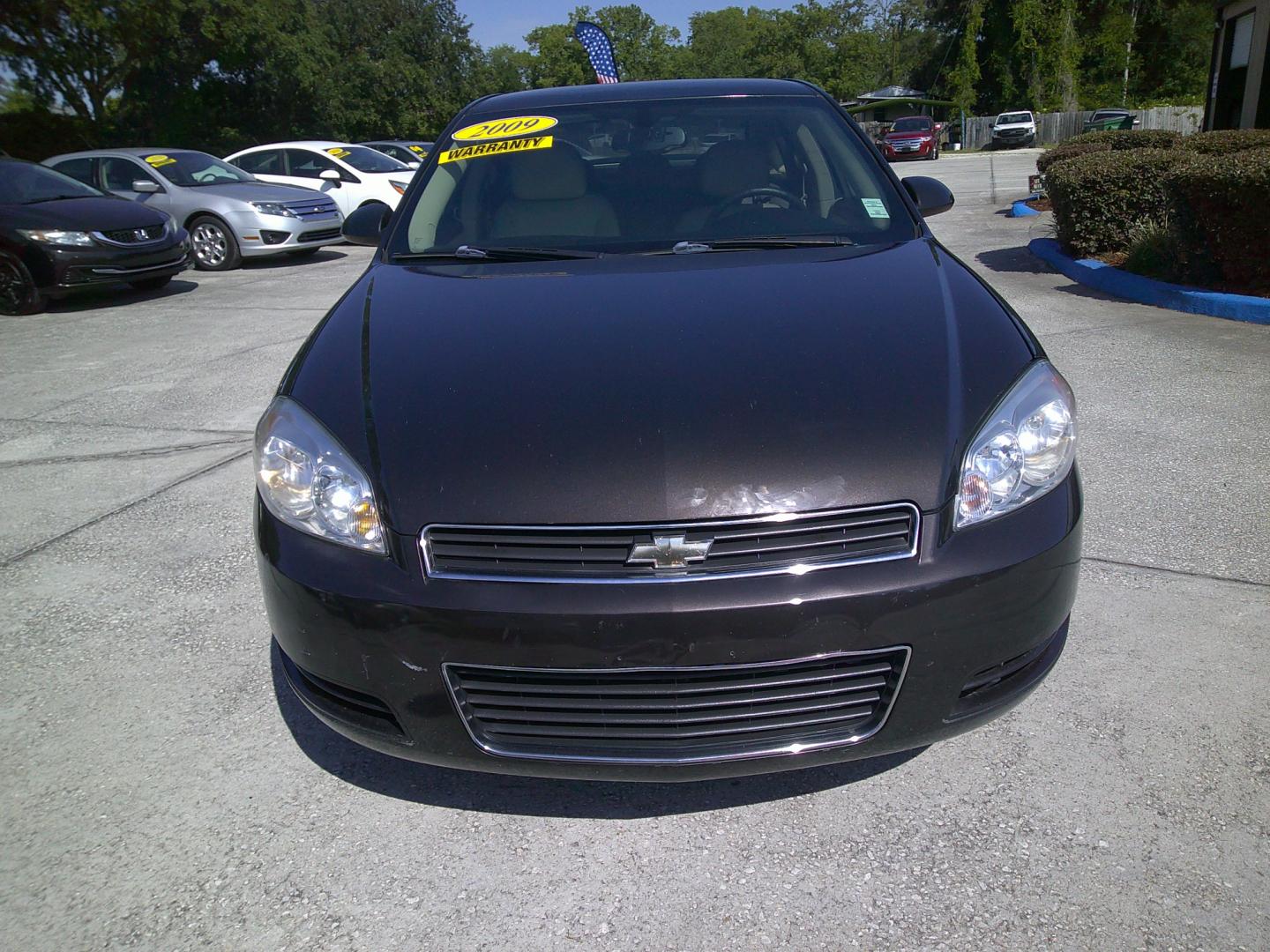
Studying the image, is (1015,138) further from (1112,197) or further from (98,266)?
(98,266)

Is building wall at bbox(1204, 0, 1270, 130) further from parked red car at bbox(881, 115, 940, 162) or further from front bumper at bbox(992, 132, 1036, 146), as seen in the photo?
front bumper at bbox(992, 132, 1036, 146)

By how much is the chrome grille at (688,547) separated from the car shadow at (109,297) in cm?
961

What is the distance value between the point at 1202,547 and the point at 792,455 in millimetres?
2263

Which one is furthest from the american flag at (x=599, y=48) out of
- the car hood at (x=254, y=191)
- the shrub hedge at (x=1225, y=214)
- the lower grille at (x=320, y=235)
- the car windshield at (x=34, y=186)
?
the shrub hedge at (x=1225, y=214)

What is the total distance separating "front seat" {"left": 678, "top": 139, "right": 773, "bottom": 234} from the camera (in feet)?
10.8

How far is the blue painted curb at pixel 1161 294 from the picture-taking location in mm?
6594

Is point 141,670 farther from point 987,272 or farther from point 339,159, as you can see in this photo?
point 339,159

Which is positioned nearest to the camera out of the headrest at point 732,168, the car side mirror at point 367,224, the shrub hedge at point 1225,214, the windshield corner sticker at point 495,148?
the headrest at point 732,168

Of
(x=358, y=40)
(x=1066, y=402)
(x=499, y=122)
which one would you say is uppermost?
(x=358, y=40)

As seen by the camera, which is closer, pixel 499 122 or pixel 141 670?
pixel 141 670

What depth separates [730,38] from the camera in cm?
12231

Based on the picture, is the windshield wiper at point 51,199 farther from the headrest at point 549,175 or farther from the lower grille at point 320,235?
the headrest at point 549,175

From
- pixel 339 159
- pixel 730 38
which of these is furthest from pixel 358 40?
pixel 730 38

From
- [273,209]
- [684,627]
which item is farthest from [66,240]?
[684,627]
